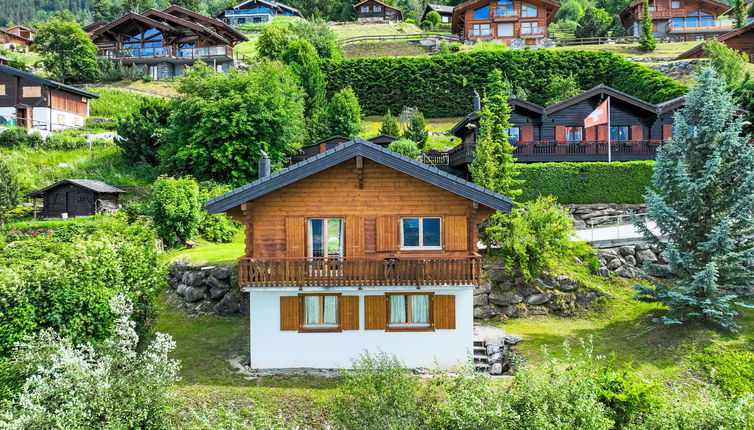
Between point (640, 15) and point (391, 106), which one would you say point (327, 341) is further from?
point (640, 15)

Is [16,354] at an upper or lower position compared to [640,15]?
lower

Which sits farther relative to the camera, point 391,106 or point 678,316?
point 391,106

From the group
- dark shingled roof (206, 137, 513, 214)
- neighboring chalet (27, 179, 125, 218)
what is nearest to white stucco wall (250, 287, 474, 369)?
dark shingled roof (206, 137, 513, 214)

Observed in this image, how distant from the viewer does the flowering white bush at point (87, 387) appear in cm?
1062

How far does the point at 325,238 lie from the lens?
16312mm

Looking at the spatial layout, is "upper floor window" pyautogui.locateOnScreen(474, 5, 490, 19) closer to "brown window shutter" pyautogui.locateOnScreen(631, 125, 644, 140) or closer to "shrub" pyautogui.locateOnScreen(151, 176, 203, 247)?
"brown window shutter" pyautogui.locateOnScreen(631, 125, 644, 140)

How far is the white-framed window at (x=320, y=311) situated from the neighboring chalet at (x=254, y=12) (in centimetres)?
9301

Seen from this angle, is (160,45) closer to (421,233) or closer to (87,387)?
Answer: (421,233)

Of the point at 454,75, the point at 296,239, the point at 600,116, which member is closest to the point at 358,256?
the point at 296,239

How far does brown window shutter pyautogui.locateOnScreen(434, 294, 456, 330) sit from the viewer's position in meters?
16.1

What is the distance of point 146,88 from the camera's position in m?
57.8

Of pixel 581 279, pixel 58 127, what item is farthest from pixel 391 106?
pixel 581 279

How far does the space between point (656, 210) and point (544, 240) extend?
4.36m

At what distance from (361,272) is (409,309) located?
207cm
